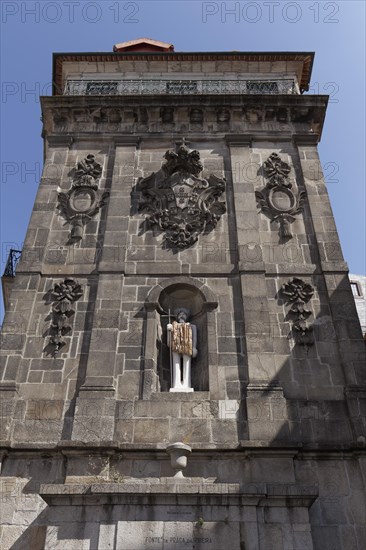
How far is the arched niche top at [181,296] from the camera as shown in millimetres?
12695

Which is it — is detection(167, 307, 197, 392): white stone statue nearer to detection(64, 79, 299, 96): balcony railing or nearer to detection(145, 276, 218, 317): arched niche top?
detection(145, 276, 218, 317): arched niche top

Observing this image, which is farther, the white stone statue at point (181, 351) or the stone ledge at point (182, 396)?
the white stone statue at point (181, 351)

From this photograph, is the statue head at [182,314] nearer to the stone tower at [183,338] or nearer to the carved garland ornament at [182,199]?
the stone tower at [183,338]

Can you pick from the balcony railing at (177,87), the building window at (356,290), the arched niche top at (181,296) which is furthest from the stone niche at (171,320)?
the building window at (356,290)

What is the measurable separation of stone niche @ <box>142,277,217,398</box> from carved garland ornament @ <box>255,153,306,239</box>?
292 cm

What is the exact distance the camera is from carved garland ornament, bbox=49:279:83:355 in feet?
39.8

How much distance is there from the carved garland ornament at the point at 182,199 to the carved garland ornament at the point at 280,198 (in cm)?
121

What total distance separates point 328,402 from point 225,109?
988 centimetres

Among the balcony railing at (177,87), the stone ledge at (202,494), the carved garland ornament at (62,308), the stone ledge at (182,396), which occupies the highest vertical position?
the balcony railing at (177,87)

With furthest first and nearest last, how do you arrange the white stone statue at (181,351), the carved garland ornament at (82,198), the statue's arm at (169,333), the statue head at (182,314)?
the carved garland ornament at (82,198)
the statue head at (182,314)
the statue's arm at (169,333)
the white stone statue at (181,351)

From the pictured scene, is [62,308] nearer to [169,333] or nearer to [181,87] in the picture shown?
[169,333]

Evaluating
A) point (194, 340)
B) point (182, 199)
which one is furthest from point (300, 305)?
point (182, 199)

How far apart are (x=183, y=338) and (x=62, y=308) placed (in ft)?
9.78

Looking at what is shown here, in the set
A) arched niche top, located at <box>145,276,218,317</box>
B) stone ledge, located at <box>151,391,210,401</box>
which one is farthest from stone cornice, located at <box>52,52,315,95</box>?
stone ledge, located at <box>151,391,210,401</box>
